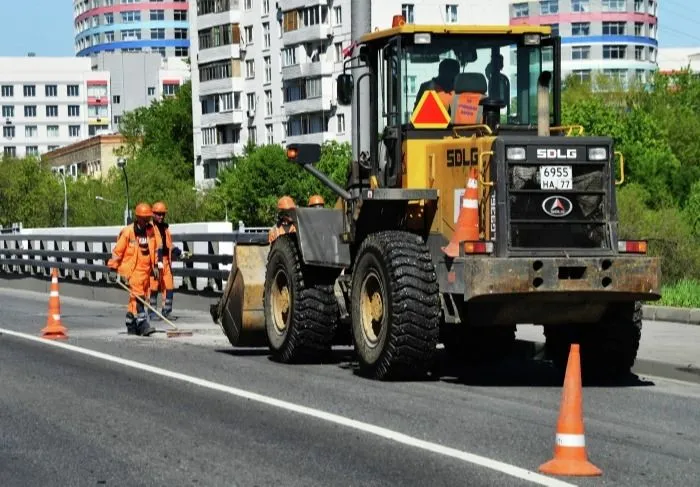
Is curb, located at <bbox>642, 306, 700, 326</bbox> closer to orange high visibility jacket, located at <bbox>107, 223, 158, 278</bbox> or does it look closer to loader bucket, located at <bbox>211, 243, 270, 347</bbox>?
loader bucket, located at <bbox>211, 243, 270, 347</bbox>

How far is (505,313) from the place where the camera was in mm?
15141

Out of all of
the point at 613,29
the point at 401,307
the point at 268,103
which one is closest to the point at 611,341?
the point at 401,307

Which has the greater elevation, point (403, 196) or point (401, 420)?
point (403, 196)

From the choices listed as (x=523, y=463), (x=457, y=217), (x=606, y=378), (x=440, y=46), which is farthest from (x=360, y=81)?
(x=523, y=463)

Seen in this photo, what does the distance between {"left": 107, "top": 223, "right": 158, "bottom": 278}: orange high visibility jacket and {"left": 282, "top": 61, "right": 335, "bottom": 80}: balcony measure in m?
90.9

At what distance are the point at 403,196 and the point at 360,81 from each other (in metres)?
1.53

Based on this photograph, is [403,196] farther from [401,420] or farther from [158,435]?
[158,435]

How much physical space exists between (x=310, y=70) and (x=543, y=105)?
100.0 m

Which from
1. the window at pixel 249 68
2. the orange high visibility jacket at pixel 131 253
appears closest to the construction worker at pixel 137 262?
the orange high visibility jacket at pixel 131 253

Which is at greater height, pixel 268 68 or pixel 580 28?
pixel 580 28

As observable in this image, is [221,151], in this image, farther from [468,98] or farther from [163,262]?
[468,98]

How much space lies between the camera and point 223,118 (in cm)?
12988

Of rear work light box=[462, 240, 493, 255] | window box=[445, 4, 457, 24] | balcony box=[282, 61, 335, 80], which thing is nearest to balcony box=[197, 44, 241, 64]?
balcony box=[282, 61, 335, 80]

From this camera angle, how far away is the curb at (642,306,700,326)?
20844 millimetres
